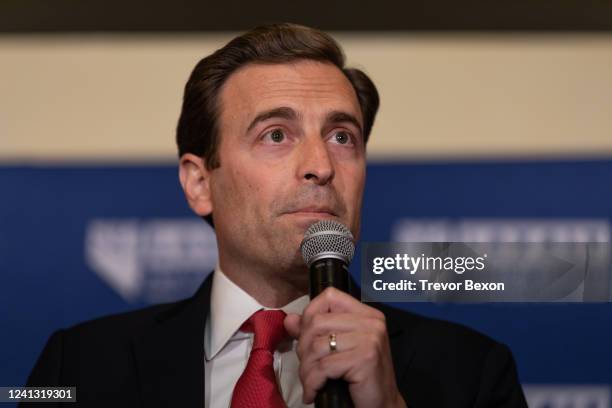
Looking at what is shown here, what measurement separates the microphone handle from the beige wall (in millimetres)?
781

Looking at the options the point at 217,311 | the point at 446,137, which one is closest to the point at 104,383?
the point at 217,311

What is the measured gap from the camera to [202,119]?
1605 millimetres

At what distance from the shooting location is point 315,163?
1.37 meters

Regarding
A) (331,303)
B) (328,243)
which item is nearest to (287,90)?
(328,243)

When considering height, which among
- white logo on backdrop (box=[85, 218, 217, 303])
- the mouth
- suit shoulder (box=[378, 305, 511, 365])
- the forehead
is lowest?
suit shoulder (box=[378, 305, 511, 365])

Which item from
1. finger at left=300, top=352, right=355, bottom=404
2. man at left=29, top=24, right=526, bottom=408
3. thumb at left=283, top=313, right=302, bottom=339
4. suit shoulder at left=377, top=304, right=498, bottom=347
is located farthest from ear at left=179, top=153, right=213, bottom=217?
finger at left=300, top=352, right=355, bottom=404

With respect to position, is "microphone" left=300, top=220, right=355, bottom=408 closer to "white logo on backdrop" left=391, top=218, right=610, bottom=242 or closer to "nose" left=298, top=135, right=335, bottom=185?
"nose" left=298, top=135, right=335, bottom=185

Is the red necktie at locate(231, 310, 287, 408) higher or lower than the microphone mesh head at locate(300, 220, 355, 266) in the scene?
lower

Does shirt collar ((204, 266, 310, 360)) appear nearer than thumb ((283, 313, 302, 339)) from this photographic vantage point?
No

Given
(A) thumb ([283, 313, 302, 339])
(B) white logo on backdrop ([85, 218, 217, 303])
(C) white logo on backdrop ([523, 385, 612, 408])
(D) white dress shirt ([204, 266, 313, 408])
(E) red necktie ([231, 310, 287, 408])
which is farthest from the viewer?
(B) white logo on backdrop ([85, 218, 217, 303])

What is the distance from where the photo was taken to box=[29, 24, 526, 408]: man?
139 centimetres

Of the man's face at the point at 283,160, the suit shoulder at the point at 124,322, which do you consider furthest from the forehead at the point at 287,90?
the suit shoulder at the point at 124,322

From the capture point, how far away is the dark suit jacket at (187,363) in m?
1.42

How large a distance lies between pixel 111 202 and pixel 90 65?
30 centimetres
